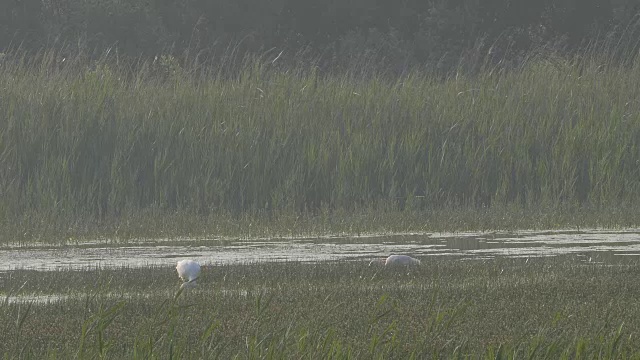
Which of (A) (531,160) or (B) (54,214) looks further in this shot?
(A) (531,160)

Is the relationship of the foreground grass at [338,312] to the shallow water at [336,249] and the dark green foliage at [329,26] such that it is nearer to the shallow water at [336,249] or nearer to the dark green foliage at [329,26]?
the shallow water at [336,249]

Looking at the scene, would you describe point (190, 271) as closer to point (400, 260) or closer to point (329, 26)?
point (400, 260)

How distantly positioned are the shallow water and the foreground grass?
66 centimetres

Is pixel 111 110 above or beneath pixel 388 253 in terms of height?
above

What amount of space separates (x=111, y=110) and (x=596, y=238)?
252 inches

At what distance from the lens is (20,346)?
7652 mm

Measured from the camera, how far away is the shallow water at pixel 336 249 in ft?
38.4

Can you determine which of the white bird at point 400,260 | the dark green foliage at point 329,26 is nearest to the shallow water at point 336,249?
the white bird at point 400,260

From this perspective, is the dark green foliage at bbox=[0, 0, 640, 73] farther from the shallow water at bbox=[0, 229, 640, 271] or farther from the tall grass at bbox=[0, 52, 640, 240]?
the shallow water at bbox=[0, 229, 640, 271]

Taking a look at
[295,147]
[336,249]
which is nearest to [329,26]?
[295,147]

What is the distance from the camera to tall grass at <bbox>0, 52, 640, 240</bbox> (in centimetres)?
1614

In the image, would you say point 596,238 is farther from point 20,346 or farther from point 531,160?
point 20,346

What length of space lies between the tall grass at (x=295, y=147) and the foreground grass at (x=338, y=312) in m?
4.88

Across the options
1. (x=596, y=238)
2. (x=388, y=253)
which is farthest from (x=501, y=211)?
(x=388, y=253)
